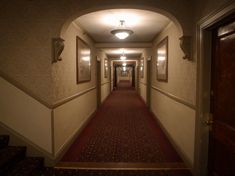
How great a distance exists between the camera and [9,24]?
2.70 metres

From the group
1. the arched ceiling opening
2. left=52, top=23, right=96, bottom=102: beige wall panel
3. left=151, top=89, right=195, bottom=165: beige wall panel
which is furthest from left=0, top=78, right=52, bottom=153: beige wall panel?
left=151, top=89, right=195, bottom=165: beige wall panel

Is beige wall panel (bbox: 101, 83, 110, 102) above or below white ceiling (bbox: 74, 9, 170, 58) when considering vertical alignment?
below

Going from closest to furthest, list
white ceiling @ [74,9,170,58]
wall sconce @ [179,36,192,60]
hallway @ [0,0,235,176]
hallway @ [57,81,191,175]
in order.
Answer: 1. hallway @ [0,0,235,176]
2. wall sconce @ [179,36,192,60]
3. hallway @ [57,81,191,175]
4. white ceiling @ [74,9,170,58]

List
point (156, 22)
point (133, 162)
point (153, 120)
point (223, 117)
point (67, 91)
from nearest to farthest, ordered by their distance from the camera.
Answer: point (223, 117) → point (133, 162) → point (67, 91) → point (156, 22) → point (153, 120)

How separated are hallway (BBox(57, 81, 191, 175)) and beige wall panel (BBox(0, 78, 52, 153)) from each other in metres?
0.54

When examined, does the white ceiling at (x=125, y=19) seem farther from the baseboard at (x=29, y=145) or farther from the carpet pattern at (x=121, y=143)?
the carpet pattern at (x=121, y=143)

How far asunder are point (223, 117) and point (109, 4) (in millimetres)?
2041

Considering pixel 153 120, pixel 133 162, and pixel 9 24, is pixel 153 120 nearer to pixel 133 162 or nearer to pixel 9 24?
pixel 133 162

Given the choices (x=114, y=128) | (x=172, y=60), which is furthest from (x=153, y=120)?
(x=172, y=60)

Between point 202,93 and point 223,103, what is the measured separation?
1.08 ft

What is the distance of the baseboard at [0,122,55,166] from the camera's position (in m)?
2.72

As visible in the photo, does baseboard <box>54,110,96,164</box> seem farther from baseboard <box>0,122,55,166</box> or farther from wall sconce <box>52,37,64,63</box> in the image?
wall sconce <box>52,37,64,63</box>

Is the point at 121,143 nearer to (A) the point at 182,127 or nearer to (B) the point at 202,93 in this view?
(A) the point at 182,127

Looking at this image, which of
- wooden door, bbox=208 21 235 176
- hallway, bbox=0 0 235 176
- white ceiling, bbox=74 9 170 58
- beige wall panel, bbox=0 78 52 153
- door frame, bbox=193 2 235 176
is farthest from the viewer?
Result: white ceiling, bbox=74 9 170 58
